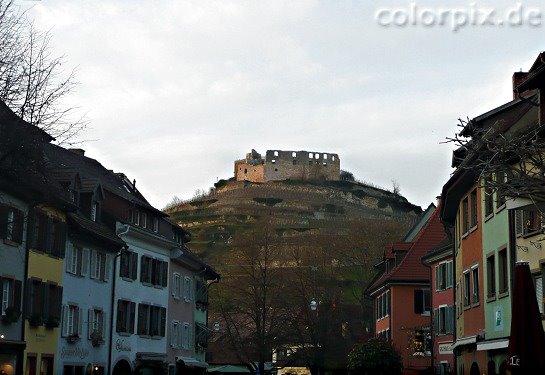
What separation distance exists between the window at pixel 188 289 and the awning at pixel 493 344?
102 feet

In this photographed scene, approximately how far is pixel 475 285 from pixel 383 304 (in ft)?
105

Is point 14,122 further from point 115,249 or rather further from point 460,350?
point 115,249

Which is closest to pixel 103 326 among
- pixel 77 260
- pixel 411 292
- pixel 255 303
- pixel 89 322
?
pixel 89 322

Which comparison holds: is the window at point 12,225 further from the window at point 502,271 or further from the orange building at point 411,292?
the orange building at point 411,292

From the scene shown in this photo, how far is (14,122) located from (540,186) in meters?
12.5

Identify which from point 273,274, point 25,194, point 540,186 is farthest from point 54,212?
point 273,274

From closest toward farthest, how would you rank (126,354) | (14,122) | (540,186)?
(540,186)
(14,122)
(126,354)

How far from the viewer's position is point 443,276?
5025 centimetres

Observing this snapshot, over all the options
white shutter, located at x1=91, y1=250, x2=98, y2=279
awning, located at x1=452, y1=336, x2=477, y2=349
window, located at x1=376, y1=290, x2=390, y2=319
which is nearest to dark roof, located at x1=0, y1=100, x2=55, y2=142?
awning, located at x1=452, y1=336, x2=477, y2=349

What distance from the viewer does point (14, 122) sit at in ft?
76.5

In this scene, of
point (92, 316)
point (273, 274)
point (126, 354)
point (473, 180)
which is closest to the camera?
point (473, 180)

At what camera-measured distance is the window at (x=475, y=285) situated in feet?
111

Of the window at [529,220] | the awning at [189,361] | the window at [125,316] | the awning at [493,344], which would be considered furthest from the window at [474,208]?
the awning at [189,361]

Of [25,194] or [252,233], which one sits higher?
[252,233]
